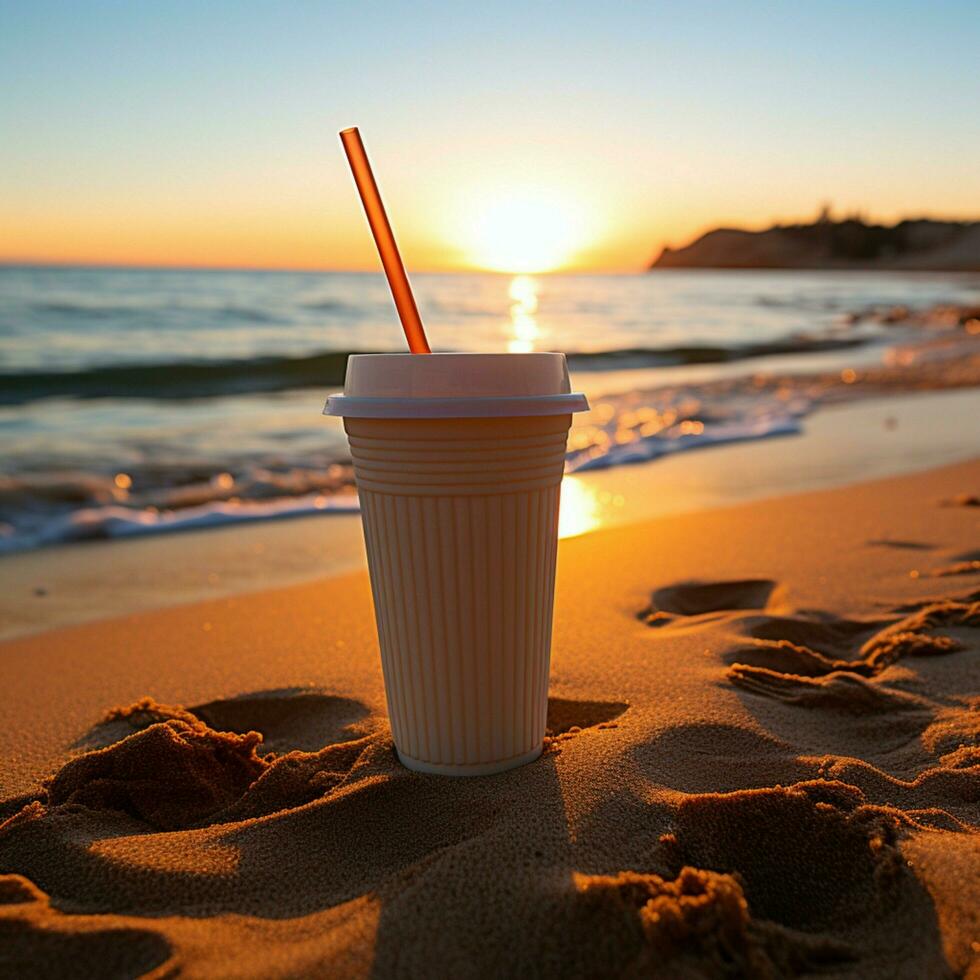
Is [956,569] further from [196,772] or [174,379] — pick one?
[174,379]

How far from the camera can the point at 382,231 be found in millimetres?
2039

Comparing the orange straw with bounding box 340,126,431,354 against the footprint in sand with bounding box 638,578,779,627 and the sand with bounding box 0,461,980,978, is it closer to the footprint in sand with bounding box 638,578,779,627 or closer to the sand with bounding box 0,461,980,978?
the sand with bounding box 0,461,980,978

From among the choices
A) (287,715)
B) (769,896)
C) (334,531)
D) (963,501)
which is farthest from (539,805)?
(963,501)

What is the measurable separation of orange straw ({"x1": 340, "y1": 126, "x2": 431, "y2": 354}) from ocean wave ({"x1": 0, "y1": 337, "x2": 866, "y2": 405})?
687cm

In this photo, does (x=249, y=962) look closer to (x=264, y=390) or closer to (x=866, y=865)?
(x=866, y=865)

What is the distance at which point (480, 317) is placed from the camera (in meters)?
22.8

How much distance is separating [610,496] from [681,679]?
2851 mm

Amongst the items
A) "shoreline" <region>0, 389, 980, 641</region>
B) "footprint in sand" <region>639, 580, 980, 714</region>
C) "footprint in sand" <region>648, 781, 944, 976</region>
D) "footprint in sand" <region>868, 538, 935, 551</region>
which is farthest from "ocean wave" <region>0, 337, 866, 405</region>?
"footprint in sand" <region>648, 781, 944, 976</region>

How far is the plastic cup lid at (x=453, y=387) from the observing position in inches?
66.4

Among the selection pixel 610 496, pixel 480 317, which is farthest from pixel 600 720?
pixel 480 317

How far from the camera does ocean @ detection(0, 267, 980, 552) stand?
5.61 metres

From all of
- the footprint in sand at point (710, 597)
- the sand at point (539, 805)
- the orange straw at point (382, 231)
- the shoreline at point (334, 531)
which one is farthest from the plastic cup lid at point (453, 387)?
the shoreline at point (334, 531)

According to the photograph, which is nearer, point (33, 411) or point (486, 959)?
point (486, 959)

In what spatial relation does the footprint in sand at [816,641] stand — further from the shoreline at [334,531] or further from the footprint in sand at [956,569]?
the shoreline at [334,531]
